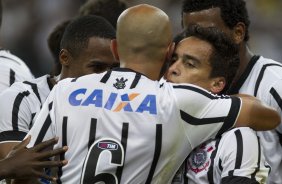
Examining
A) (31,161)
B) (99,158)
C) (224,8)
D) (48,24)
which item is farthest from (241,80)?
(48,24)

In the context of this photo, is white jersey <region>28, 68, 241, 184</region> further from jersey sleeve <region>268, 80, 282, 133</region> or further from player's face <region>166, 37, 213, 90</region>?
jersey sleeve <region>268, 80, 282, 133</region>

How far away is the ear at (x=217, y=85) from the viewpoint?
372 centimetres

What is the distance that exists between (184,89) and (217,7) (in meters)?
1.32

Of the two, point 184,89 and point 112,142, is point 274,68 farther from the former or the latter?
point 112,142

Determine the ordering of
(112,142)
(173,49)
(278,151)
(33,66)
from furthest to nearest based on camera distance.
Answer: (33,66) < (278,151) < (173,49) < (112,142)

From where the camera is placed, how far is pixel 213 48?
371 cm

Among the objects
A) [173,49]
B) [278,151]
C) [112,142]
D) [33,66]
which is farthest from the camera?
[33,66]

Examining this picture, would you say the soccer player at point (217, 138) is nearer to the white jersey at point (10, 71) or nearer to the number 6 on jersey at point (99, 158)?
the number 6 on jersey at point (99, 158)

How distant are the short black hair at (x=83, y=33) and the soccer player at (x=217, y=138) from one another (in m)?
0.70

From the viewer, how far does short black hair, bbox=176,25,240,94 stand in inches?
146

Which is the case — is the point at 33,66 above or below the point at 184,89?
below

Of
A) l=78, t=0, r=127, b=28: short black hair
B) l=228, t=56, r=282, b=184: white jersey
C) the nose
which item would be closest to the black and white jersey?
the nose

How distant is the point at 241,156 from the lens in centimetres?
340

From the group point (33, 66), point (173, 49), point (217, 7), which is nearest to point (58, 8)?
point (33, 66)
